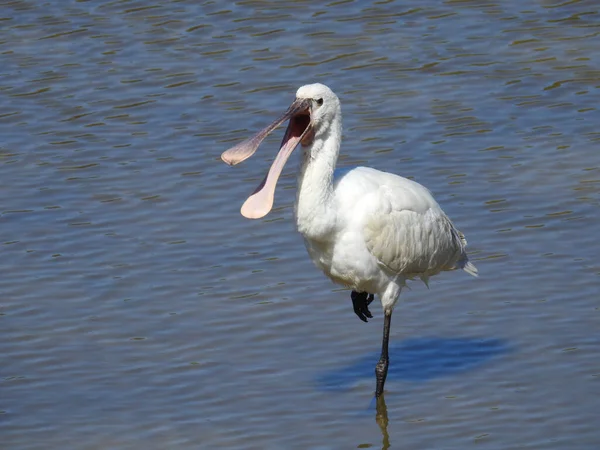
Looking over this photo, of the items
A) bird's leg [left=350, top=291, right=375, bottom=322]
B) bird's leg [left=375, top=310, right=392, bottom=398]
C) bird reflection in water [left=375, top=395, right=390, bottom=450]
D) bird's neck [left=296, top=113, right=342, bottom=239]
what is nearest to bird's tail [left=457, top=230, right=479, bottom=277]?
bird's leg [left=350, top=291, right=375, bottom=322]

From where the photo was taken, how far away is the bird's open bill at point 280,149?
7.83 m

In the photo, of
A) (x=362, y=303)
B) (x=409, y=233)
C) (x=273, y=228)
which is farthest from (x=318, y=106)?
(x=273, y=228)

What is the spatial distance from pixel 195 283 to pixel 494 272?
2.02 meters

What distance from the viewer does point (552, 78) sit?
13.4m

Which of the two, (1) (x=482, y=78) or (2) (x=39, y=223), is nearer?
(2) (x=39, y=223)

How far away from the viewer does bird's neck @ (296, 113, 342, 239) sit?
7.83m

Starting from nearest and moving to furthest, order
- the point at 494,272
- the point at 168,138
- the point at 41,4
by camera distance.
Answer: the point at 494,272
the point at 168,138
the point at 41,4

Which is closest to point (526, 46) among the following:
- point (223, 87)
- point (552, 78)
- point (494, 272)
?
point (552, 78)

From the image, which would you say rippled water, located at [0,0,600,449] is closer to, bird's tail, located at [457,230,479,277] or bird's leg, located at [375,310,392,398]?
bird's leg, located at [375,310,392,398]

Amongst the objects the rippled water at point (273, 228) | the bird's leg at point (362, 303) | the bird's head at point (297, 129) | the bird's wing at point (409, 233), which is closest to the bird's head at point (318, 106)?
the bird's head at point (297, 129)

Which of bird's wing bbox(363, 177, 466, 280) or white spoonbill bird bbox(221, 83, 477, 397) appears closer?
white spoonbill bird bbox(221, 83, 477, 397)

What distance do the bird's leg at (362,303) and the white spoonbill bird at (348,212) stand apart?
0.10 ft

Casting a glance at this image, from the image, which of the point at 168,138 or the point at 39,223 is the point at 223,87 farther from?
the point at 39,223

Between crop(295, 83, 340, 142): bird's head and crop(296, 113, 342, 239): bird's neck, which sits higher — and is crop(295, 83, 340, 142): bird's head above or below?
above
